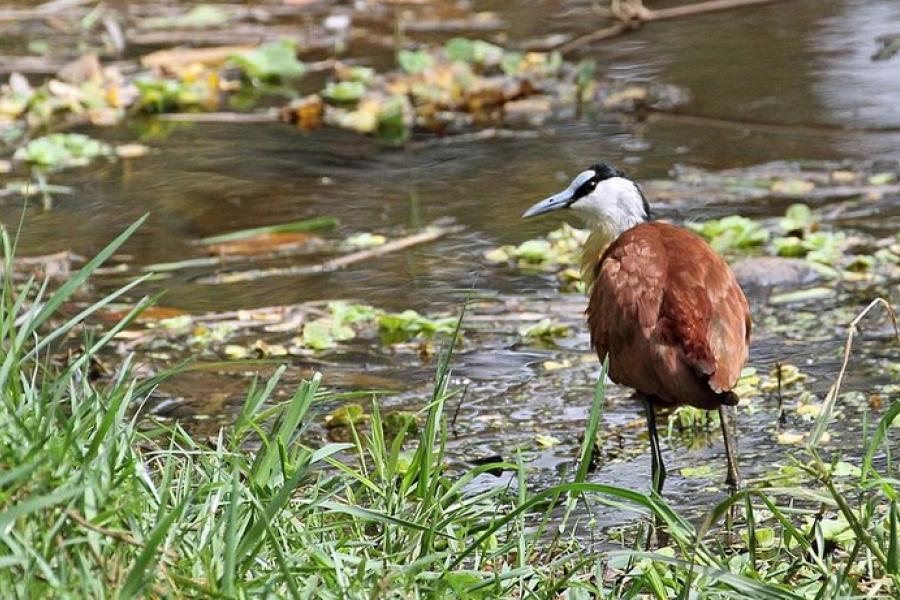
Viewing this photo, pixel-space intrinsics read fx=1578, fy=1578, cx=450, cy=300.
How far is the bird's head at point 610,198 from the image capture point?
5.59 metres

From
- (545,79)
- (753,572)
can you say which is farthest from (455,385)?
(545,79)

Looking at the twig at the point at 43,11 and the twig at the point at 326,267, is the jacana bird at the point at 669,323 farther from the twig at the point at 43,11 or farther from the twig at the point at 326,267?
the twig at the point at 43,11

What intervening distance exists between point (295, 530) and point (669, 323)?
1.50 meters

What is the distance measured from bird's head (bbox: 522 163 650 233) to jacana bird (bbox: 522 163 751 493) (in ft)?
1.54

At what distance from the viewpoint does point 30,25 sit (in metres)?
12.9

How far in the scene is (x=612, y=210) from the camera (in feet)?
18.4

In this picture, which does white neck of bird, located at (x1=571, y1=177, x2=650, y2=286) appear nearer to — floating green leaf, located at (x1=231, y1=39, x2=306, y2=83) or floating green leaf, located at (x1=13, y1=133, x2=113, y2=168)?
floating green leaf, located at (x1=13, y1=133, x2=113, y2=168)

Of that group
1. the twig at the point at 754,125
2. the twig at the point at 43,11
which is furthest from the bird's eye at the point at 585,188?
the twig at the point at 43,11

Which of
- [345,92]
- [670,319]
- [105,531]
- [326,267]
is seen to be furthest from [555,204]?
[345,92]

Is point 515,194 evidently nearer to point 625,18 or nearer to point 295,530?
point 625,18

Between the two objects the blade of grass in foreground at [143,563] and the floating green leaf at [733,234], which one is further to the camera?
the floating green leaf at [733,234]

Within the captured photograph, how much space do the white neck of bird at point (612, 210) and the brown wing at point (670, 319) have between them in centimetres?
61

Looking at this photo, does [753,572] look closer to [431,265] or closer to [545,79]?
[431,265]

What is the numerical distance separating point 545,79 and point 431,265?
3.59 m
